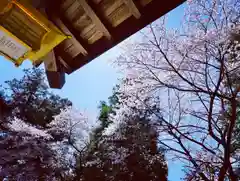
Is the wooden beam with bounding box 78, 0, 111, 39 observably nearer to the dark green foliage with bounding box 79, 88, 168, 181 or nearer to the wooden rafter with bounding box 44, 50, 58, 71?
the wooden rafter with bounding box 44, 50, 58, 71

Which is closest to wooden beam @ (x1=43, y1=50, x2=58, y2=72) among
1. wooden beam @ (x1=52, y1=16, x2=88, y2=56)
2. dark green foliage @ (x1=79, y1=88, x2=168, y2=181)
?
wooden beam @ (x1=52, y1=16, x2=88, y2=56)

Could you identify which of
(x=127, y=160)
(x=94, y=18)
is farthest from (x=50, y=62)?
(x=127, y=160)

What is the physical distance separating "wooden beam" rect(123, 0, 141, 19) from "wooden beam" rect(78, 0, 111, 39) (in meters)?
0.24

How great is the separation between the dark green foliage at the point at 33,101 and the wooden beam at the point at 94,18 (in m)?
13.6

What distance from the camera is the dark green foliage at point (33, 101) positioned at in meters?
14.9

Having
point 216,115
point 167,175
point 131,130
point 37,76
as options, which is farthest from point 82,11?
point 37,76

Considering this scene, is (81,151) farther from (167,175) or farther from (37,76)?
(37,76)

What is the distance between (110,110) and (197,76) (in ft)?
31.1

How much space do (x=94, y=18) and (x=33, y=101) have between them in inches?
602

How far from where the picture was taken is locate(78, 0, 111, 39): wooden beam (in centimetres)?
184

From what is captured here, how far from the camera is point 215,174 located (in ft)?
23.8

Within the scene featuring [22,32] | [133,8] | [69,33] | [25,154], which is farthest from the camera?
[25,154]

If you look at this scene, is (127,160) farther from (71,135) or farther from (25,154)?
(25,154)

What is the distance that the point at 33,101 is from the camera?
1623 centimetres
